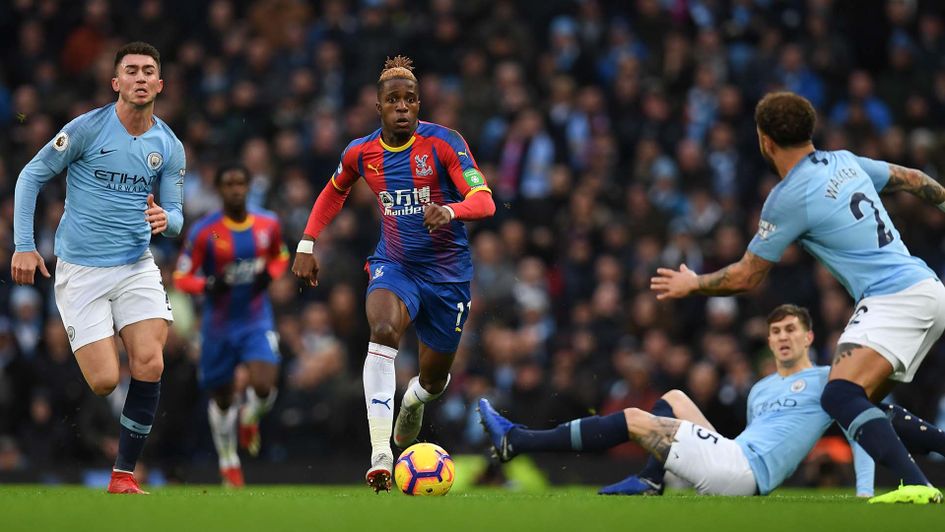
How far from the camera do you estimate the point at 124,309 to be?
8297mm

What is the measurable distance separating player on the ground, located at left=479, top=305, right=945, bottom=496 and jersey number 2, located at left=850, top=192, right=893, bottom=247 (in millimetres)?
1284

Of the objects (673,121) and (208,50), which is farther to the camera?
(208,50)

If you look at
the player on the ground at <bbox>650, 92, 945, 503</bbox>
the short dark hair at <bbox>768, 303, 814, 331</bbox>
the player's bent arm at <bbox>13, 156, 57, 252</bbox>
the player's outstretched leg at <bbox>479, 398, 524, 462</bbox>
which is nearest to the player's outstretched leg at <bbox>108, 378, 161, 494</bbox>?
the player's bent arm at <bbox>13, 156, 57, 252</bbox>

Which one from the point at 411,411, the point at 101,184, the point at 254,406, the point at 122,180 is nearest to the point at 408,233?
the point at 411,411

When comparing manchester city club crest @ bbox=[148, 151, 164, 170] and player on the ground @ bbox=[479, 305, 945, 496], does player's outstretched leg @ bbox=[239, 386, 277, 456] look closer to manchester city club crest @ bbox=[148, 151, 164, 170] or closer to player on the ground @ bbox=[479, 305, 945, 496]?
manchester city club crest @ bbox=[148, 151, 164, 170]

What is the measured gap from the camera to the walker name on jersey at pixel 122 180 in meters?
8.26

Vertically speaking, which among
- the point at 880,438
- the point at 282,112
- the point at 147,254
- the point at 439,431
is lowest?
the point at 439,431

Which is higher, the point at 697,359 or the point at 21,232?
the point at 21,232

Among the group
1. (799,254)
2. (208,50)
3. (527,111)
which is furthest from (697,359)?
(208,50)

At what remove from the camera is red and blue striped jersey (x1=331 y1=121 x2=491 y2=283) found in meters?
8.65

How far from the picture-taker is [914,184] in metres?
7.68

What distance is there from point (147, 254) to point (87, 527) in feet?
9.92

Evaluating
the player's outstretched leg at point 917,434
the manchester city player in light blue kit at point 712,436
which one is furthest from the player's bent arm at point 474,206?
the player's outstretched leg at point 917,434

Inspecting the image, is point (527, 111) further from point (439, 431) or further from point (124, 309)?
point (124, 309)
